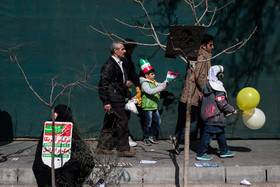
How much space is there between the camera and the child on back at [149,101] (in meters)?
7.91

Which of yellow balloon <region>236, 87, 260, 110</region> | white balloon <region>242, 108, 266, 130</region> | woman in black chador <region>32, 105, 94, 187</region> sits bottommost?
woman in black chador <region>32, 105, 94, 187</region>

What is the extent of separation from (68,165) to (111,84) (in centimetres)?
197

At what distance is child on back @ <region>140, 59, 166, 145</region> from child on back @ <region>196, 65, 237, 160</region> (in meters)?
1.06

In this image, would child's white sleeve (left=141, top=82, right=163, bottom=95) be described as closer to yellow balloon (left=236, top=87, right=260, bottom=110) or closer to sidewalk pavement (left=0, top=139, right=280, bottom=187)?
sidewalk pavement (left=0, top=139, right=280, bottom=187)

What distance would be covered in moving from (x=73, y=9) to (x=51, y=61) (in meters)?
1.05

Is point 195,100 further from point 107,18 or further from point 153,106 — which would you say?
point 107,18

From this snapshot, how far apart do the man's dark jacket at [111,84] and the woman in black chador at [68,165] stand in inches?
58.8

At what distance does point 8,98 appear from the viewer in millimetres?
8258

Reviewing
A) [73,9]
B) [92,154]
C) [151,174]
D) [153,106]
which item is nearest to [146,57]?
[153,106]

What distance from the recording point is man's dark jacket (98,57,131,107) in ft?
23.1

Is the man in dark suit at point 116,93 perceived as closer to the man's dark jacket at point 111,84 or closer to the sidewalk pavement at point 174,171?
the man's dark jacket at point 111,84

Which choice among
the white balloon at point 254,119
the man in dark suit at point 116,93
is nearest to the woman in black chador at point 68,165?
the man in dark suit at point 116,93

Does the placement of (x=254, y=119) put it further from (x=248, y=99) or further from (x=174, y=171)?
(x=174, y=171)

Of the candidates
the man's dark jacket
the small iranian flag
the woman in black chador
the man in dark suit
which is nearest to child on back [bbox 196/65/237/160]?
the small iranian flag
